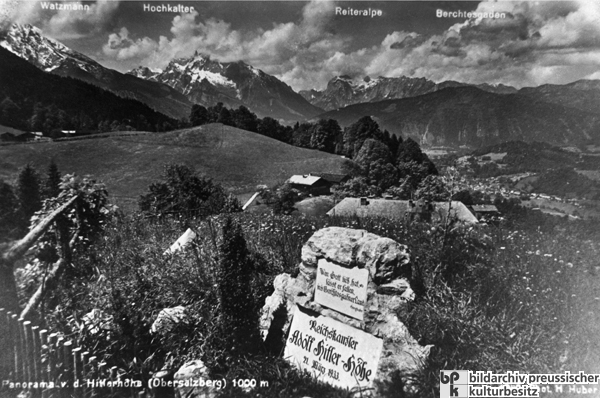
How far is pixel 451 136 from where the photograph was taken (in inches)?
257

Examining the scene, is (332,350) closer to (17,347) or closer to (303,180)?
(303,180)

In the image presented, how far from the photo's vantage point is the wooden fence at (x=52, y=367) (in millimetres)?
4828

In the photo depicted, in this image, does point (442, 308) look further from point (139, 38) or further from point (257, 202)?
point (139, 38)

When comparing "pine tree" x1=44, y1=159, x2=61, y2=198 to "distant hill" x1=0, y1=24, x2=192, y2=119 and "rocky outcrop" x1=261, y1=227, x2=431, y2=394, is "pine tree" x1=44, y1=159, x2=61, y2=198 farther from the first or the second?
"rocky outcrop" x1=261, y1=227, x2=431, y2=394

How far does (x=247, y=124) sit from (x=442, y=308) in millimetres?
4330

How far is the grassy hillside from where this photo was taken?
6.53 meters

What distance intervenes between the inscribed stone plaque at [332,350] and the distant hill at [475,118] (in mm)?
3304

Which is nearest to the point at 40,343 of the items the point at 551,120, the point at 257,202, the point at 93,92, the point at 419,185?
the point at 257,202

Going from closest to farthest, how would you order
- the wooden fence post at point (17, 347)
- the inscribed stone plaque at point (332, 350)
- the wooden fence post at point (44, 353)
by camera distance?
the inscribed stone plaque at point (332, 350) → the wooden fence post at point (44, 353) → the wooden fence post at point (17, 347)

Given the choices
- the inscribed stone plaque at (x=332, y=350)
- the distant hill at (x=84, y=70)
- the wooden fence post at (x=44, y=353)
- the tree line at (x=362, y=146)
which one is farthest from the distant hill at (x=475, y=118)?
the wooden fence post at (x=44, y=353)

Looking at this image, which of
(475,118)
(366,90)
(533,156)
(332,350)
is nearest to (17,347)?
(332,350)

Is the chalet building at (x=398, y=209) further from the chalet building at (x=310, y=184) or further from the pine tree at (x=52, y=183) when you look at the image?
the pine tree at (x=52, y=183)

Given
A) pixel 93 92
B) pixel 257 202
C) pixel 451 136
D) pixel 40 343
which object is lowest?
pixel 40 343

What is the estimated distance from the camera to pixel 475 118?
638 centimetres
